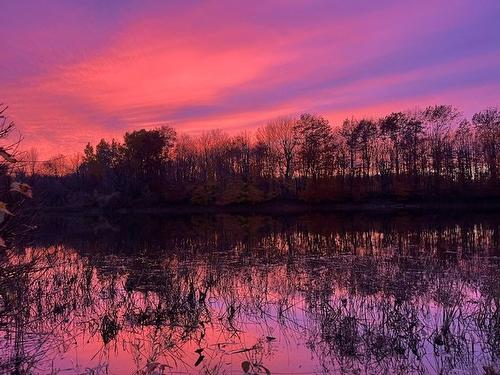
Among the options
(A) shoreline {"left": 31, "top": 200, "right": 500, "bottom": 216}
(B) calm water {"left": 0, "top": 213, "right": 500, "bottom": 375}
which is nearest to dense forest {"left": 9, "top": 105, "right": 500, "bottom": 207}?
(A) shoreline {"left": 31, "top": 200, "right": 500, "bottom": 216}

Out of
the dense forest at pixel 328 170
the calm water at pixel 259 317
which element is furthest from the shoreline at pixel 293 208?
the calm water at pixel 259 317

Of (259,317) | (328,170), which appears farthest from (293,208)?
(259,317)

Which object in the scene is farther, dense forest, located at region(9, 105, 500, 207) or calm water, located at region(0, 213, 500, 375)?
dense forest, located at region(9, 105, 500, 207)

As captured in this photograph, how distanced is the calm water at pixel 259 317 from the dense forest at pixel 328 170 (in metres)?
56.7

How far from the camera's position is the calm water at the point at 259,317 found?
8.61 m

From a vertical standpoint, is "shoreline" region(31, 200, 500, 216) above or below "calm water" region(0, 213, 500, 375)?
above

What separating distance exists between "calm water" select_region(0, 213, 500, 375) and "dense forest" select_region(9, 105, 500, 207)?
56660 mm

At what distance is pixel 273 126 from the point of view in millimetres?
92375

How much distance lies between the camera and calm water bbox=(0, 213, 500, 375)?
8.61 metres

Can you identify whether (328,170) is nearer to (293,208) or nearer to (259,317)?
(293,208)

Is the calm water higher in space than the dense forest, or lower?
lower

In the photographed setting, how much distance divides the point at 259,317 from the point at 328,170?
70.9 m

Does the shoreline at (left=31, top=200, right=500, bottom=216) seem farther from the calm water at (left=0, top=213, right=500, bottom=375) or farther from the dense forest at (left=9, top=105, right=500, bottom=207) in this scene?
the calm water at (left=0, top=213, right=500, bottom=375)

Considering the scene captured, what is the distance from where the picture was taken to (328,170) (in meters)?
81.3
